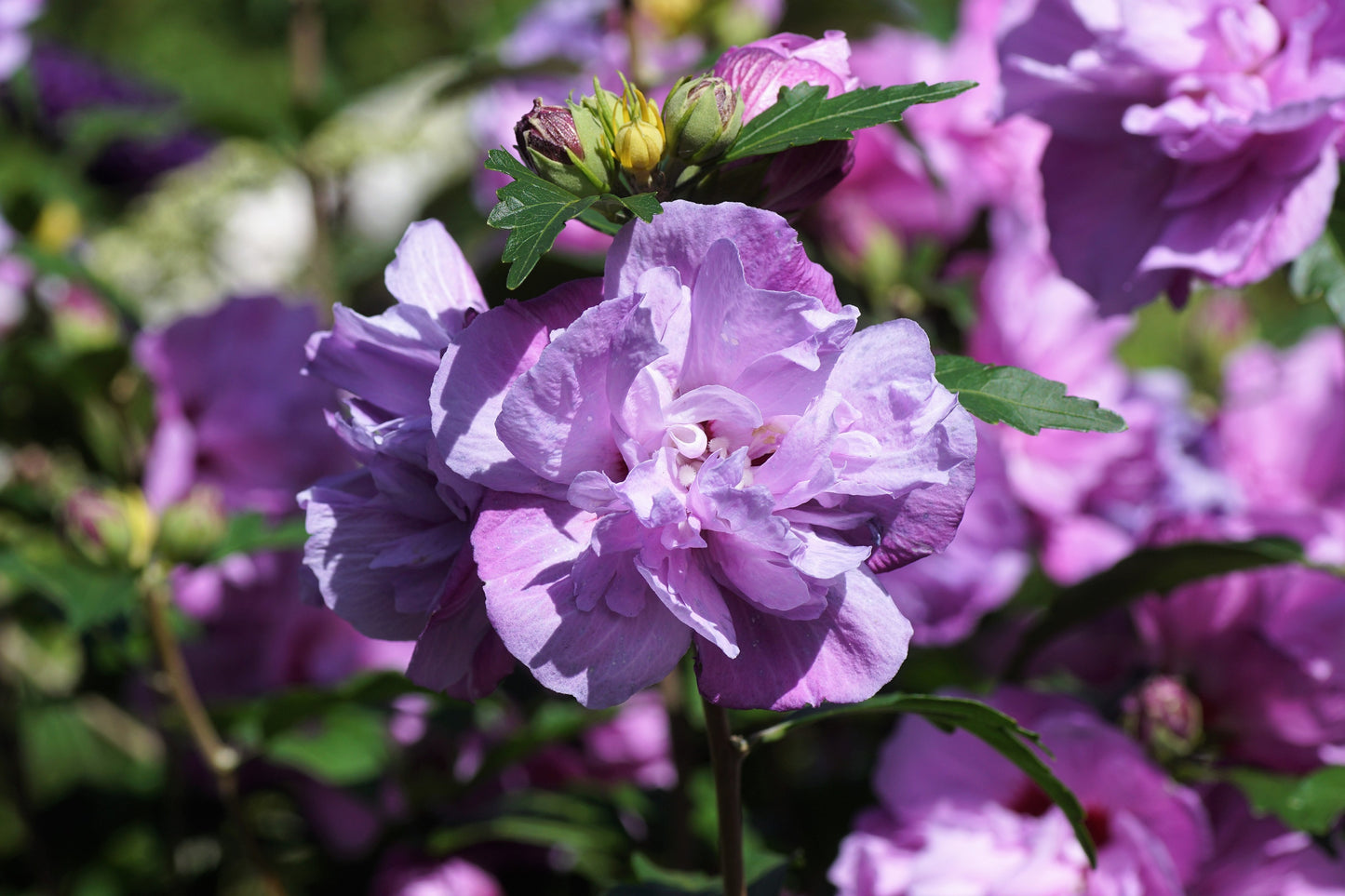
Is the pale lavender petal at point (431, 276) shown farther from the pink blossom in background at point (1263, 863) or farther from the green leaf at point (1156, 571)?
the pink blossom in background at point (1263, 863)

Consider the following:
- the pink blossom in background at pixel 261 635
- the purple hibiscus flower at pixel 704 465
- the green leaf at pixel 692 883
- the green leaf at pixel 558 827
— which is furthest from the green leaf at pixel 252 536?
the purple hibiscus flower at pixel 704 465

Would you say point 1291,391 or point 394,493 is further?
point 1291,391

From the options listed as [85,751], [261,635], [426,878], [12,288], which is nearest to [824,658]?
[426,878]

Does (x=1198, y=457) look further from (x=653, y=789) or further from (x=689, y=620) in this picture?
(x=689, y=620)

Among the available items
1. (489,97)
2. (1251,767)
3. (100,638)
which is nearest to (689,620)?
A: (1251,767)

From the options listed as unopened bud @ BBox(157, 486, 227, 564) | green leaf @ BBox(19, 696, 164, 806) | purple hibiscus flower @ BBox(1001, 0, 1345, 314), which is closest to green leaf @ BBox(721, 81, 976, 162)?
purple hibiscus flower @ BBox(1001, 0, 1345, 314)

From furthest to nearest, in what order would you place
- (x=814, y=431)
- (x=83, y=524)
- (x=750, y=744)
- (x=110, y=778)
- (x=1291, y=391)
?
1. (x=110, y=778)
2. (x=1291, y=391)
3. (x=83, y=524)
4. (x=750, y=744)
5. (x=814, y=431)

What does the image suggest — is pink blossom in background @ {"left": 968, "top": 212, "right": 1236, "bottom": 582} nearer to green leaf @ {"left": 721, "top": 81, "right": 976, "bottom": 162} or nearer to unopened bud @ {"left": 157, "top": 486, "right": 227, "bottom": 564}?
green leaf @ {"left": 721, "top": 81, "right": 976, "bottom": 162}

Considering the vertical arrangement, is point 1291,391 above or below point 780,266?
below
